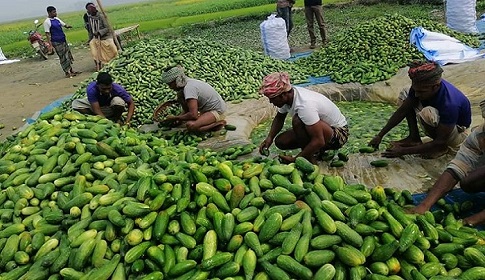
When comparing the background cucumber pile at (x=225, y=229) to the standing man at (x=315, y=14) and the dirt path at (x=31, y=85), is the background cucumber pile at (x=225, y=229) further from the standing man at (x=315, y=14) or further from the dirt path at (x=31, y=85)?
the standing man at (x=315, y=14)

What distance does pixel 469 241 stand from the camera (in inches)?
113

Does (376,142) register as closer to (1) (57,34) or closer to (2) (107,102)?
(2) (107,102)

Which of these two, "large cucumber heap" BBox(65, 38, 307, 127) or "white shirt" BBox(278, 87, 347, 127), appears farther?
"large cucumber heap" BBox(65, 38, 307, 127)

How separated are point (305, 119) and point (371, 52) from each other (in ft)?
16.1

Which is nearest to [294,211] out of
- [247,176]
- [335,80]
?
[247,176]

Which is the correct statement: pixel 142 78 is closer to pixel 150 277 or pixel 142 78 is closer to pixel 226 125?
pixel 226 125

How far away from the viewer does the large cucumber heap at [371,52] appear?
8.11 meters

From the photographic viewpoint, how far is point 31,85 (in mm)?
13859

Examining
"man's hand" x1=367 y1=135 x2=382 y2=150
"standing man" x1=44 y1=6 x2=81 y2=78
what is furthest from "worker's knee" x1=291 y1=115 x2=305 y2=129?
"standing man" x1=44 y1=6 x2=81 y2=78

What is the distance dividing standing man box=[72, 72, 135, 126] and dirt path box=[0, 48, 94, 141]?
279 cm

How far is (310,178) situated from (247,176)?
1.71ft

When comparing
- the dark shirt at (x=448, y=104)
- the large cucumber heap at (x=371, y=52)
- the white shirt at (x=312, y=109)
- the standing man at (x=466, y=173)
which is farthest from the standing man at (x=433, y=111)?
the large cucumber heap at (x=371, y=52)

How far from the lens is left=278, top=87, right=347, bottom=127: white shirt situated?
450 centimetres

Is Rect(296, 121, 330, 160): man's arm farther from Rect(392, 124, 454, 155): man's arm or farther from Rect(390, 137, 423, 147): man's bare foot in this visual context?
Rect(390, 137, 423, 147): man's bare foot
